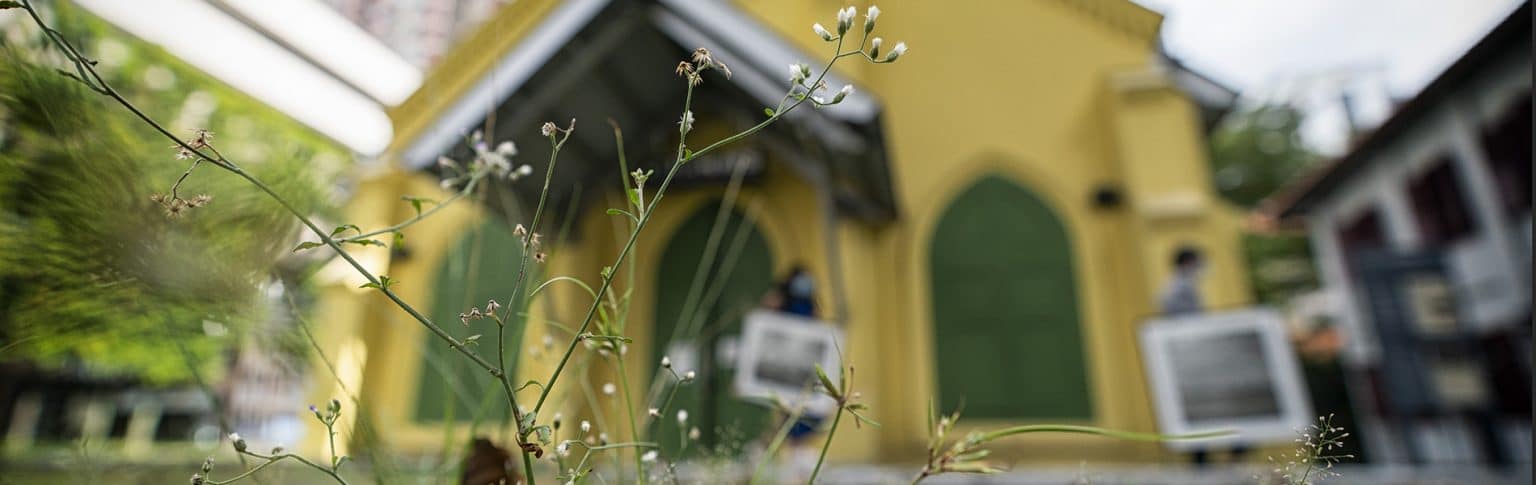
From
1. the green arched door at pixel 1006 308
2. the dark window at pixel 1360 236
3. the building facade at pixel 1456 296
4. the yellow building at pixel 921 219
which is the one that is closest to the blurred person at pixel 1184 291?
the yellow building at pixel 921 219

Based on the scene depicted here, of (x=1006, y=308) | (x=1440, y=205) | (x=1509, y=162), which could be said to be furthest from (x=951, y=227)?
(x=1440, y=205)

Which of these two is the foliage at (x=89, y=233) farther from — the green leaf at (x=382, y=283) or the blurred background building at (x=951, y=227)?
the blurred background building at (x=951, y=227)

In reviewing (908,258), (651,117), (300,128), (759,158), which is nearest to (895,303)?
(908,258)

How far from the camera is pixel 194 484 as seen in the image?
1.55ft

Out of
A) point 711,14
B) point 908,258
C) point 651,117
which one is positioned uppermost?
point 711,14

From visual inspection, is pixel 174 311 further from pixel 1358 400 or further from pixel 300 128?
pixel 1358 400

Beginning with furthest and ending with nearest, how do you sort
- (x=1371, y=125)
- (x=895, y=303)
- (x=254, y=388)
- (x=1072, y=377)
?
(x=1371, y=125)
(x=895, y=303)
(x=1072, y=377)
(x=254, y=388)

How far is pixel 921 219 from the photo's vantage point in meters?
6.44

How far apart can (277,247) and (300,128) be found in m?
0.59

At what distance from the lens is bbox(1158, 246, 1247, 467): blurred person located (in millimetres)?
4820

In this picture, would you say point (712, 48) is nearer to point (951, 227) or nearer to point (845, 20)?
point (951, 227)

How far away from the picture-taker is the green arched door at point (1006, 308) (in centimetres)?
580

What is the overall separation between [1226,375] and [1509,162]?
4.89 m


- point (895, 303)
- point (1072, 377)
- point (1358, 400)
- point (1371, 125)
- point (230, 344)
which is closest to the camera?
point (230, 344)
